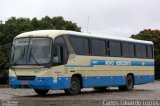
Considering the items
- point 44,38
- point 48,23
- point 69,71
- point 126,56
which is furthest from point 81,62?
point 48,23

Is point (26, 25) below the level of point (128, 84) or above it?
above

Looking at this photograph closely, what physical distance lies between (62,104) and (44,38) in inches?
233

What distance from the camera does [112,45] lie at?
30.2m

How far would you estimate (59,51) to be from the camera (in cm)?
2481

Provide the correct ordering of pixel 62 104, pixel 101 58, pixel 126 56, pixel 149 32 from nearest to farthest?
1. pixel 62 104
2. pixel 101 58
3. pixel 126 56
4. pixel 149 32

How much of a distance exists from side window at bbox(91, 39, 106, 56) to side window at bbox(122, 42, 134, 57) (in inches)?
103

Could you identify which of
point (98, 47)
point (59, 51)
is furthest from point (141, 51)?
point (59, 51)

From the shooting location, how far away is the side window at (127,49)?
31.5m

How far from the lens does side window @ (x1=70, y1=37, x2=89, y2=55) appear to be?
2611 cm

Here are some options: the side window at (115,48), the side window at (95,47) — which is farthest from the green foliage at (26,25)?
the side window at (95,47)

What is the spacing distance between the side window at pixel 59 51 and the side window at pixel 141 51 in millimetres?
9249

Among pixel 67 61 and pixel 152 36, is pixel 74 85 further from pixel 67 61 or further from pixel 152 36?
pixel 152 36

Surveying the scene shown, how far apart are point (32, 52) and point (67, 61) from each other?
1.97 m

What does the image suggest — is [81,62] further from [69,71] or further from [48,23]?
[48,23]
